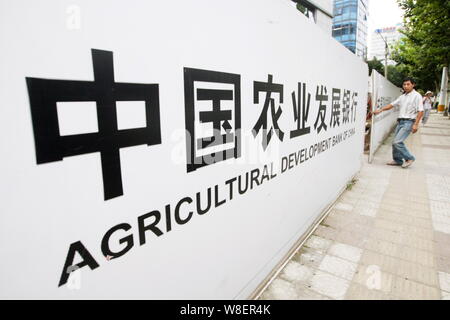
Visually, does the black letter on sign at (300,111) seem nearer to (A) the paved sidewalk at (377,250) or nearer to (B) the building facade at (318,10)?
(A) the paved sidewalk at (377,250)

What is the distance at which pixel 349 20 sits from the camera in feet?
174

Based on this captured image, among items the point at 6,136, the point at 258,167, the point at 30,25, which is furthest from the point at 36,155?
the point at 258,167

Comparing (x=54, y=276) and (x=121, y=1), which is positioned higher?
(x=121, y=1)

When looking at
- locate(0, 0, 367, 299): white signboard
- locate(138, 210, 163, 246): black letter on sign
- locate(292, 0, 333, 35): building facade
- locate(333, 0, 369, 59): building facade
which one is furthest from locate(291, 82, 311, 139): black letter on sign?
locate(333, 0, 369, 59): building facade

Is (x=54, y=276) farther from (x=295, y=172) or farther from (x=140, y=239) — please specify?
(x=295, y=172)

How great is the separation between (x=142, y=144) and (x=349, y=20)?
63.7m

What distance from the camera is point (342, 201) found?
3852 millimetres

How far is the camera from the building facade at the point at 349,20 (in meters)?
52.4

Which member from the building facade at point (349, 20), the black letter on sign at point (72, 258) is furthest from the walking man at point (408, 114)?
the building facade at point (349, 20)

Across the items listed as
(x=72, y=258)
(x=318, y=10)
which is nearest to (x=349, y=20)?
(x=318, y=10)

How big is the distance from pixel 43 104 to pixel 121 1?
0.45 meters

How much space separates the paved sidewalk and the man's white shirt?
4.94ft
